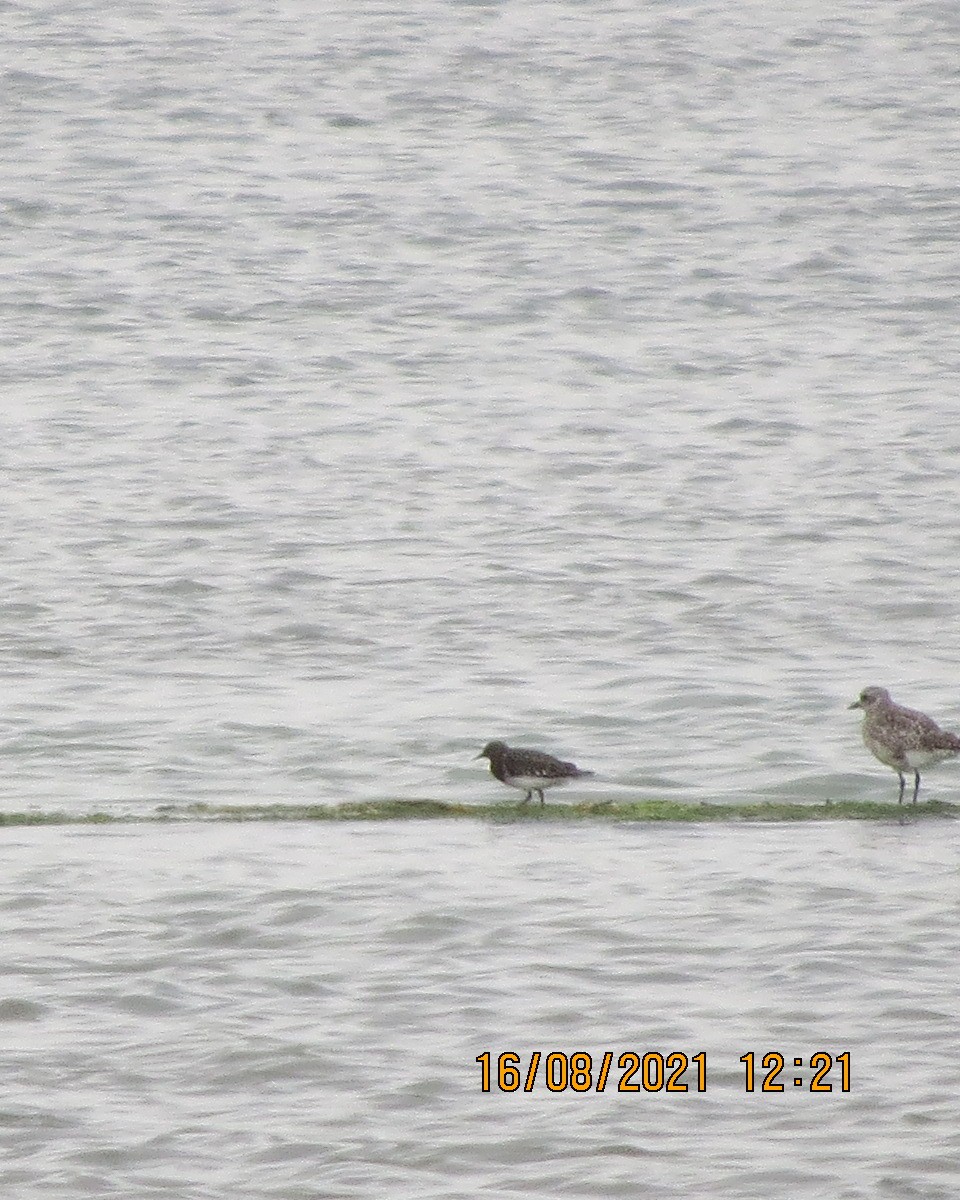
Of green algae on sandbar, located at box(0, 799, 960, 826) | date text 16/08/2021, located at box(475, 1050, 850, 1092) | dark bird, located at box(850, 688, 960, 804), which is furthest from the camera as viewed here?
dark bird, located at box(850, 688, 960, 804)

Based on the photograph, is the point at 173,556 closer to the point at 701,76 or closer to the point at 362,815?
the point at 362,815

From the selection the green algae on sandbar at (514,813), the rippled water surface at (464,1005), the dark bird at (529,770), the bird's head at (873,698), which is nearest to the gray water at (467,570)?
the rippled water surface at (464,1005)

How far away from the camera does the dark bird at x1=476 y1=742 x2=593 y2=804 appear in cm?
1363

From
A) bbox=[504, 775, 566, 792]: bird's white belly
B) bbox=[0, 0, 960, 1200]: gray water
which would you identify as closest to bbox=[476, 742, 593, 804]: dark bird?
bbox=[504, 775, 566, 792]: bird's white belly

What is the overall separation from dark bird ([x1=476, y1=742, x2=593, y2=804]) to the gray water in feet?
2.48

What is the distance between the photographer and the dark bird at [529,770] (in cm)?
1363

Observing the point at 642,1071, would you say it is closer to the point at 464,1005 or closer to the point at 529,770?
the point at 464,1005

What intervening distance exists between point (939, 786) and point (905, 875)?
9.22 ft

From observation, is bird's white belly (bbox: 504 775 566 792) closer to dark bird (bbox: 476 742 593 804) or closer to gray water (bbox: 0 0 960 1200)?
dark bird (bbox: 476 742 593 804)

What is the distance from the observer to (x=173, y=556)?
2188cm

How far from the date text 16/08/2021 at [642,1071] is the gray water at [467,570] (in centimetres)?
10

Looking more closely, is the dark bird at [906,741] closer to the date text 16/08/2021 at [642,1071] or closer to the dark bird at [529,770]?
the dark bird at [529,770]

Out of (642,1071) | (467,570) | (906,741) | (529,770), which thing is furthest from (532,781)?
(467,570)

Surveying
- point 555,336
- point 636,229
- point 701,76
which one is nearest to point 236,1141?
point 555,336
